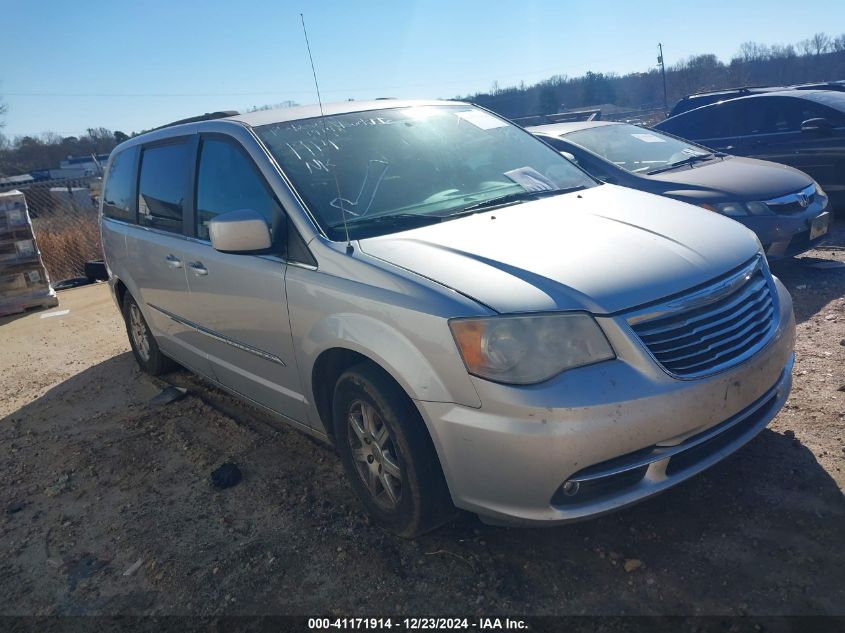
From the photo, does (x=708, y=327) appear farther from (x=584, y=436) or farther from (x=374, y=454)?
(x=374, y=454)

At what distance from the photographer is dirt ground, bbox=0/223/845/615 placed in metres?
2.46

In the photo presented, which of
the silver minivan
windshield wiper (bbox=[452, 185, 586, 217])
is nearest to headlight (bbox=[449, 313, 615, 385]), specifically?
the silver minivan

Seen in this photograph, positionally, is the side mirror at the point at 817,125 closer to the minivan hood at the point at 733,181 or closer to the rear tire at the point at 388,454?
the minivan hood at the point at 733,181

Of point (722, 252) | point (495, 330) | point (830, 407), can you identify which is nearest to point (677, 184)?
point (830, 407)

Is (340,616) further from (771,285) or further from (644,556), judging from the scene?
(771,285)

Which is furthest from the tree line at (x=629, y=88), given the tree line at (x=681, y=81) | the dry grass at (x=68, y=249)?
the dry grass at (x=68, y=249)

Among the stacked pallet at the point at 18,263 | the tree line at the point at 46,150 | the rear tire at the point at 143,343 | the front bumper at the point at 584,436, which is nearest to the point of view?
the front bumper at the point at 584,436

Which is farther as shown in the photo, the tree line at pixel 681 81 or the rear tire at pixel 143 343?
the tree line at pixel 681 81

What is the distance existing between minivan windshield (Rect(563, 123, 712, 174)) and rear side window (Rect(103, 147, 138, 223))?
4.02 m

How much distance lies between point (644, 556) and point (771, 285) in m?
1.36

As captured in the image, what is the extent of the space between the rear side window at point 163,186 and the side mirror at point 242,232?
3.64ft

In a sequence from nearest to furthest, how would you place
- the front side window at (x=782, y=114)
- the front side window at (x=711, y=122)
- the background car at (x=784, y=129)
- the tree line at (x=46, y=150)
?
the background car at (x=784, y=129) → the front side window at (x=782, y=114) → the front side window at (x=711, y=122) → the tree line at (x=46, y=150)

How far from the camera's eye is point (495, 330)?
2.32 metres

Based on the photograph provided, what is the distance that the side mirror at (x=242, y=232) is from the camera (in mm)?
3018
